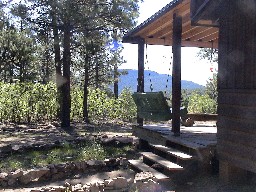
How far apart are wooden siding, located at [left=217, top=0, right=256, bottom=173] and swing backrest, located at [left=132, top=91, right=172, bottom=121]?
5.29 ft

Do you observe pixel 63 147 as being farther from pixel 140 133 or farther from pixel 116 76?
pixel 116 76

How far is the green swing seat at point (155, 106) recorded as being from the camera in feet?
25.9

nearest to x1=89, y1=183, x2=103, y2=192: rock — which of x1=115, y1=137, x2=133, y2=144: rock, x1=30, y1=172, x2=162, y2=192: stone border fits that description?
x1=30, y1=172, x2=162, y2=192: stone border

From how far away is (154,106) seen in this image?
8.32 m

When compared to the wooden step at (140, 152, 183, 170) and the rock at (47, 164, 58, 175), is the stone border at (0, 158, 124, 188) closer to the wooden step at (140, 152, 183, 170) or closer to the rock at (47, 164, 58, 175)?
the rock at (47, 164, 58, 175)

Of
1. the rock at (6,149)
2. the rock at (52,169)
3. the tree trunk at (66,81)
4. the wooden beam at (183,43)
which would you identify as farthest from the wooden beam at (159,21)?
the tree trunk at (66,81)

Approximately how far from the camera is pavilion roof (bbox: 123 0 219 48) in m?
7.62

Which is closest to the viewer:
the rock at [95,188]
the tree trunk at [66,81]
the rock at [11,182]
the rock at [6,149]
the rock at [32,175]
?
the rock at [95,188]

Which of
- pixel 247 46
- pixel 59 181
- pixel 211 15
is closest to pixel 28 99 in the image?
pixel 59 181

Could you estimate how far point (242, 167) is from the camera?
19.1 feet

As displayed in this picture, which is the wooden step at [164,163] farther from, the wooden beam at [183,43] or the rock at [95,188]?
the wooden beam at [183,43]

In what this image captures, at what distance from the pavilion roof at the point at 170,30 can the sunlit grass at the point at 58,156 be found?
11.4ft

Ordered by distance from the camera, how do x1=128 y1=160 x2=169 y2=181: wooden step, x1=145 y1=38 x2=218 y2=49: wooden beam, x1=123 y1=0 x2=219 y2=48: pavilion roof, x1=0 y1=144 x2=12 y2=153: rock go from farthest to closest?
x1=145 y1=38 x2=218 y2=49: wooden beam
x1=0 y1=144 x2=12 y2=153: rock
x1=123 y1=0 x2=219 y2=48: pavilion roof
x1=128 y1=160 x2=169 y2=181: wooden step

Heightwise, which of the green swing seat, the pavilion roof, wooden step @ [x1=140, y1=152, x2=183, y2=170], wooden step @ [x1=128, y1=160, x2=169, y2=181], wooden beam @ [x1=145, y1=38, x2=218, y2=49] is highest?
the pavilion roof
